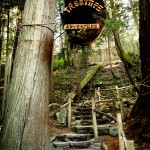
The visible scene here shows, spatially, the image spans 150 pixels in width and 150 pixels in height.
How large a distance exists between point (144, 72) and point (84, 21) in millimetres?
4747

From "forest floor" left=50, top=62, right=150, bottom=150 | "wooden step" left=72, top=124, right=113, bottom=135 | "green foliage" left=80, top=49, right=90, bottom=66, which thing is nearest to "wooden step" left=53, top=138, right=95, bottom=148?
"forest floor" left=50, top=62, right=150, bottom=150

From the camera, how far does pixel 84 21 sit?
500 centimetres

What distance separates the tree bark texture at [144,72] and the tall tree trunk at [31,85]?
5.19m

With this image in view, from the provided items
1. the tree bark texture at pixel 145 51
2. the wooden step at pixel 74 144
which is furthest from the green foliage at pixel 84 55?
the wooden step at pixel 74 144

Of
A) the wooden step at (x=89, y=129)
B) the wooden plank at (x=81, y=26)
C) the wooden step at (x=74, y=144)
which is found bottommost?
the wooden step at (x=74, y=144)

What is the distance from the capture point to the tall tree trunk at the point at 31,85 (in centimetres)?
356

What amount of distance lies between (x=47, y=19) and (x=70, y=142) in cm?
543

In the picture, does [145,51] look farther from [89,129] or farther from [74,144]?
[74,144]

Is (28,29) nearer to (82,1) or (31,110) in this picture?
(31,110)

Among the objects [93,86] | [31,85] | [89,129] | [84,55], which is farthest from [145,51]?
[84,55]

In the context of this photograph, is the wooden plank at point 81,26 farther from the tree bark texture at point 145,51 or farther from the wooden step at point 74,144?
the wooden step at point 74,144

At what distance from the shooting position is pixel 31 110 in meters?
3.64

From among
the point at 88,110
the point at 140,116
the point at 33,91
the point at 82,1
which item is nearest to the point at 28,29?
the point at 33,91

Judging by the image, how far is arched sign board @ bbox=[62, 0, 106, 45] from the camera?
16.1ft
